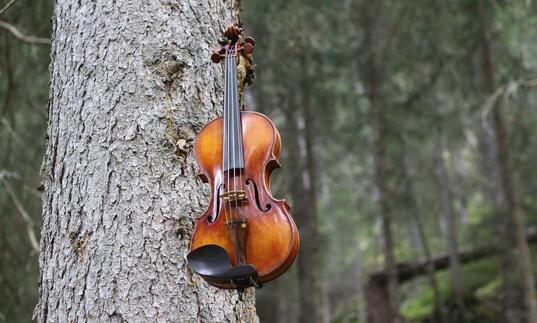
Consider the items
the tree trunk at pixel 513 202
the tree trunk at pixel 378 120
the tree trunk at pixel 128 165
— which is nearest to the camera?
the tree trunk at pixel 128 165

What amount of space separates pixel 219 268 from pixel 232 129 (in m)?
0.43

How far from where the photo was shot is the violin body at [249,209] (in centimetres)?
164

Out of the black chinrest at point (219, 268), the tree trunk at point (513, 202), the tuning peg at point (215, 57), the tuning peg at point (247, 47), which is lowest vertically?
the black chinrest at point (219, 268)

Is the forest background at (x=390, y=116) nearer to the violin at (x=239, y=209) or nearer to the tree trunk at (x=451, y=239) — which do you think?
the tree trunk at (x=451, y=239)

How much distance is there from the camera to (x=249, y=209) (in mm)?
1719

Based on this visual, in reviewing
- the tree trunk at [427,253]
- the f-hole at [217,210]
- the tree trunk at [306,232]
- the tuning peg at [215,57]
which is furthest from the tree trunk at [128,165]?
→ the tree trunk at [427,253]

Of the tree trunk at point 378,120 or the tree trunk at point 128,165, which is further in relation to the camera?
the tree trunk at point 378,120

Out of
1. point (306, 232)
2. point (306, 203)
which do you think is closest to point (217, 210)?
point (306, 203)

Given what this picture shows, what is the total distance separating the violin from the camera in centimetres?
164

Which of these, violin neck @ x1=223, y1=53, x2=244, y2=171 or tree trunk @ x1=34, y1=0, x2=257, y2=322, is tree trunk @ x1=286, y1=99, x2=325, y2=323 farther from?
violin neck @ x1=223, y1=53, x2=244, y2=171

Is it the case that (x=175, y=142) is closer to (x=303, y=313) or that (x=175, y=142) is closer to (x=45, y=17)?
(x=45, y=17)

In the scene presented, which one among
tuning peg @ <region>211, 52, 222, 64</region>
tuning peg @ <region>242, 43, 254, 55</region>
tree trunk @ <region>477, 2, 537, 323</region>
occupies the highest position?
tree trunk @ <region>477, 2, 537, 323</region>

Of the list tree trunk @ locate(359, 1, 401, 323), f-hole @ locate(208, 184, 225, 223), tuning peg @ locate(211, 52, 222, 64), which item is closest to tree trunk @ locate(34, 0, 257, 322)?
tuning peg @ locate(211, 52, 222, 64)

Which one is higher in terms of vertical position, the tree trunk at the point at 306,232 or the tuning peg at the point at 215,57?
the tree trunk at the point at 306,232
